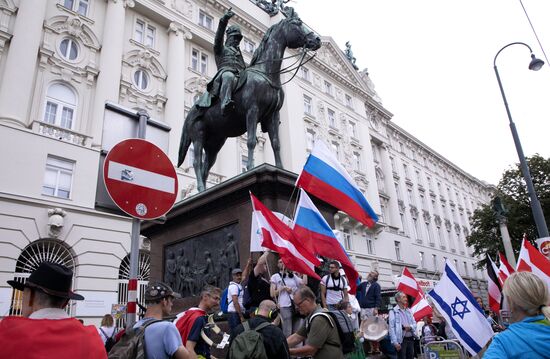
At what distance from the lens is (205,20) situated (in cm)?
2905

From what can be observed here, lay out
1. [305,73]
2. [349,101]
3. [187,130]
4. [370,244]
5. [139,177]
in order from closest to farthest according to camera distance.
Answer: [139,177], [187,130], [370,244], [305,73], [349,101]

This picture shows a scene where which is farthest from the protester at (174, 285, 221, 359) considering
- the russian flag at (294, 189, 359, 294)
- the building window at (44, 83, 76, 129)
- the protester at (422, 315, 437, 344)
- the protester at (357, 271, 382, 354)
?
the building window at (44, 83, 76, 129)

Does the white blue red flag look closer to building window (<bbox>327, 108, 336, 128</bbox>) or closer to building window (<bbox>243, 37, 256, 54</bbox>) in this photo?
building window (<bbox>243, 37, 256, 54</bbox>)

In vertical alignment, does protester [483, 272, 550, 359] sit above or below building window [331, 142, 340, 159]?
below

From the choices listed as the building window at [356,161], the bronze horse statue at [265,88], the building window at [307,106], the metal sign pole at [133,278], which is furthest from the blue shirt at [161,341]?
the building window at [356,161]

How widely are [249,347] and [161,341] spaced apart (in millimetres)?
775

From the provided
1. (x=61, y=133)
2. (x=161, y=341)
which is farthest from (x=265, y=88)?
(x=61, y=133)

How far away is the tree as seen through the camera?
108 ft

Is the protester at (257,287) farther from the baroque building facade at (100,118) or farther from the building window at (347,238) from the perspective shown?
the building window at (347,238)

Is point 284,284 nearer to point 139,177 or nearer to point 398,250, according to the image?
point 139,177

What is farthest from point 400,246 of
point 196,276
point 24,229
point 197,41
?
point 196,276

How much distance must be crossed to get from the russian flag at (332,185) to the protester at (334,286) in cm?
127

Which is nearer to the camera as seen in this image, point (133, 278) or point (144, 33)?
point (133, 278)

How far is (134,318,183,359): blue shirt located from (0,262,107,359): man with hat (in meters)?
0.82
